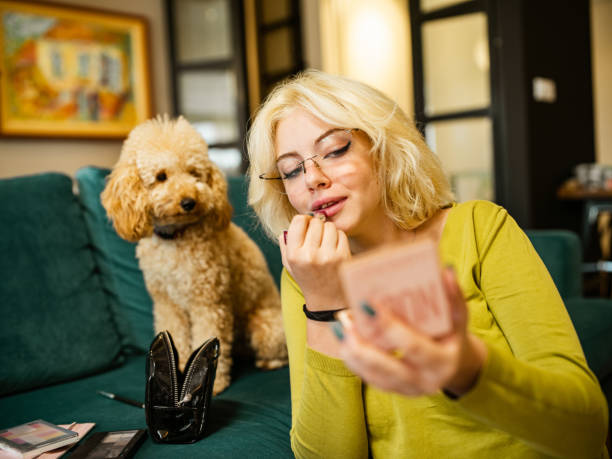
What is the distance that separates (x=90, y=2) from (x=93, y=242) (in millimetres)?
3271

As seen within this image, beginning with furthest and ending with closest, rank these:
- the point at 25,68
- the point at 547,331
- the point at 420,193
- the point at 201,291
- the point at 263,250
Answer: the point at 25,68, the point at 263,250, the point at 201,291, the point at 420,193, the point at 547,331

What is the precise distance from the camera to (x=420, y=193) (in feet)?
3.49

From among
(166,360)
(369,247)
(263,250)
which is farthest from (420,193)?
(263,250)

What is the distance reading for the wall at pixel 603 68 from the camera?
6.34 meters

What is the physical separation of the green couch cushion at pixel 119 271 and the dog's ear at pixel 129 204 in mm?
359

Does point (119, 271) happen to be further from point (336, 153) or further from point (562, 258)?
point (562, 258)

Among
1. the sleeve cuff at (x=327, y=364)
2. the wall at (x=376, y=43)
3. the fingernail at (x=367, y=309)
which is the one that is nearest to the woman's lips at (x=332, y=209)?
the sleeve cuff at (x=327, y=364)

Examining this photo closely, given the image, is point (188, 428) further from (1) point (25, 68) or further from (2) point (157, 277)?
(1) point (25, 68)

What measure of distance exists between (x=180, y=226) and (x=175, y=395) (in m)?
0.48

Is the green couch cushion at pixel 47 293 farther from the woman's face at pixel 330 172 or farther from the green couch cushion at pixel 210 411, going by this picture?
the woman's face at pixel 330 172

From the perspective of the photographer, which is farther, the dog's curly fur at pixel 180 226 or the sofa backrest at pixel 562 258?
the sofa backrest at pixel 562 258

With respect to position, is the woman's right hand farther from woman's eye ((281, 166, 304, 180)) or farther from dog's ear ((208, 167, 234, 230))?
dog's ear ((208, 167, 234, 230))

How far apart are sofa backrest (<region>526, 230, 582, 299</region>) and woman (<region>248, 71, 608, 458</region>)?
99 cm

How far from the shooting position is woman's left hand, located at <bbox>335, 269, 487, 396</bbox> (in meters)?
0.45
